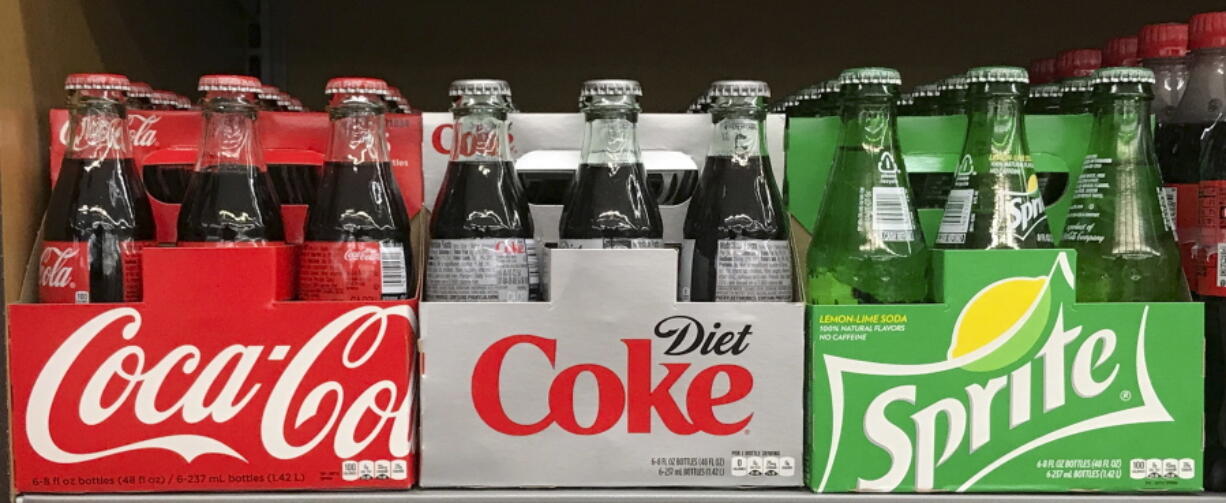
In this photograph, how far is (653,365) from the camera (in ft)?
2.92

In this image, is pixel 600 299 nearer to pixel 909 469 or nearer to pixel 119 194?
pixel 909 469

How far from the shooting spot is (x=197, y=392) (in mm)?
878

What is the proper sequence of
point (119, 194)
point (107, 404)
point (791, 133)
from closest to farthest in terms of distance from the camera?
point (107, 404) → point (119, 194) → point (791, 133)

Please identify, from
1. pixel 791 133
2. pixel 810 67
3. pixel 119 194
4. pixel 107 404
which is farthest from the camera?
pixel 810 67

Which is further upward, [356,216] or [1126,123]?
[1126,123]

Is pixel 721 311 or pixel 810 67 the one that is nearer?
pixel 721 311

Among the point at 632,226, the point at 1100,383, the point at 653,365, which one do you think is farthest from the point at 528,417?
the point at 1100,383

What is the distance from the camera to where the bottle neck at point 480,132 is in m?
1.00

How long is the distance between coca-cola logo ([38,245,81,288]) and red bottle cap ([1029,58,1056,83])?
144 cm

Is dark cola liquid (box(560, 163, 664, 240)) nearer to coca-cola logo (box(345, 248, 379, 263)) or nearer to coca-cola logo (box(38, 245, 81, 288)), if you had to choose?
coca-cola logo (box(345, 248, 379, 263))

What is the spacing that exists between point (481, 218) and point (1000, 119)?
61 cm

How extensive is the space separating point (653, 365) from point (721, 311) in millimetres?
88

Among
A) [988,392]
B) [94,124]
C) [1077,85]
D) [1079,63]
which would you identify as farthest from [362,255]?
[1079,63]

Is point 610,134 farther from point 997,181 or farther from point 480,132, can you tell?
point 997,181
